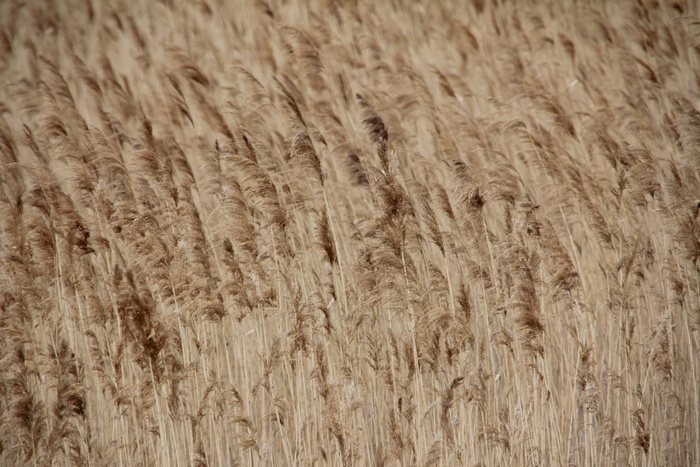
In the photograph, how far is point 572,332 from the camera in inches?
132

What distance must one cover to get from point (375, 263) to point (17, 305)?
2137 mm

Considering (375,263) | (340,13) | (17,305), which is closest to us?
(375,263)

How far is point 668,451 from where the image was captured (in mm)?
3625

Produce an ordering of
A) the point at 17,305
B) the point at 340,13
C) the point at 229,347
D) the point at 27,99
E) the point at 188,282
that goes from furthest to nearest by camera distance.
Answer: the point at 340,13 < the point at 27,99 < the point at 229,347 < the point at 188,282 < the point at 17,305

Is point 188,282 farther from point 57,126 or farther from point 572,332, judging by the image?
point 572,332

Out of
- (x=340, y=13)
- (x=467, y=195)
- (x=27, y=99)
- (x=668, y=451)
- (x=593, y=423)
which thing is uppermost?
(x=340, y=13)

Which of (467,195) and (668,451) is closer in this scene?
(467,195)

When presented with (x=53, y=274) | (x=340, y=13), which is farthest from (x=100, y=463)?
(x=340, y=13)

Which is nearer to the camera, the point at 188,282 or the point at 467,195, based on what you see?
the point at 467,195

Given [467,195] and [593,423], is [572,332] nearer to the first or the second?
[593,423]

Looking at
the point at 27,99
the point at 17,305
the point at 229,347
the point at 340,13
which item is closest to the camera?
the point at 17,305

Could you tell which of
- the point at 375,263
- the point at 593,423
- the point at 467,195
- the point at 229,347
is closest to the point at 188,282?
the point at 229,347

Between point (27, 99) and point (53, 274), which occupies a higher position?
point (27, 99)

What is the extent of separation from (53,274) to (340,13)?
18.7 feet
